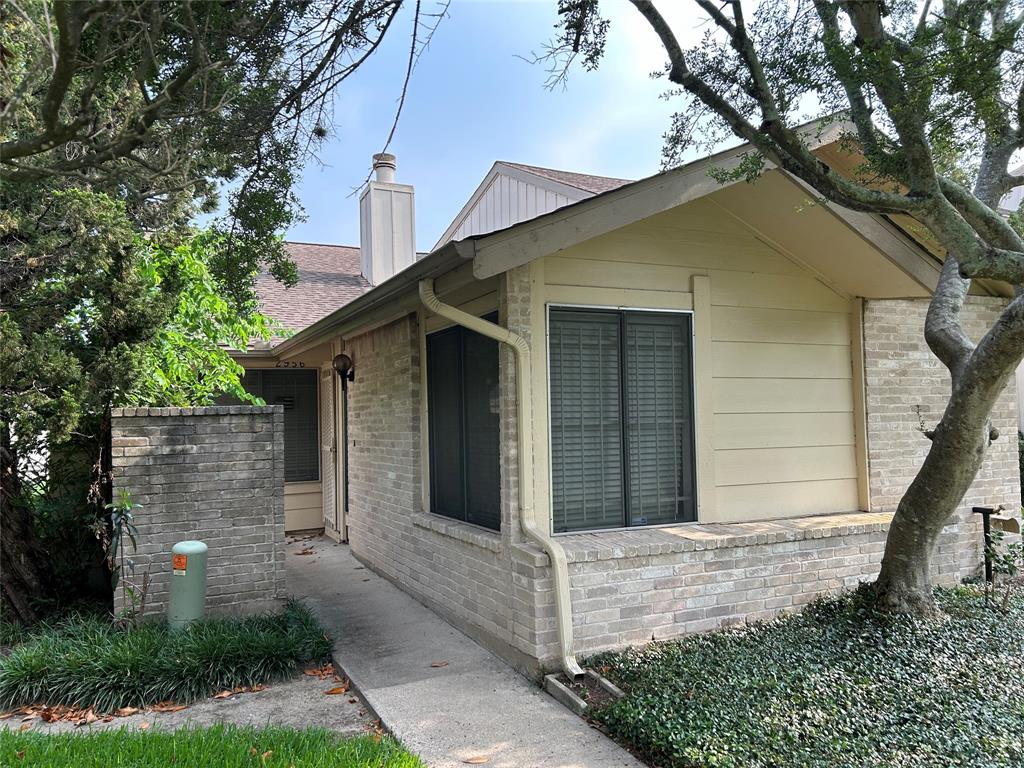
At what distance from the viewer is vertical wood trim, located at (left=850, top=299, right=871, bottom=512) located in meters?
6.15

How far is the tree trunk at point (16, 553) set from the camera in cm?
532

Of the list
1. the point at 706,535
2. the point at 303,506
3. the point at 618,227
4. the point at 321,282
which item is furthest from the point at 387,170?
the point at 706,535

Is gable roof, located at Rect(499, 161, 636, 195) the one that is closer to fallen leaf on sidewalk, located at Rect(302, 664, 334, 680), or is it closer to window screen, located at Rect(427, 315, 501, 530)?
window screen, located at Rect(427, 315, 501, 530)

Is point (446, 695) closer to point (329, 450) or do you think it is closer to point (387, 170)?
point (329, 450)

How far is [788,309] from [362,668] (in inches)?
173

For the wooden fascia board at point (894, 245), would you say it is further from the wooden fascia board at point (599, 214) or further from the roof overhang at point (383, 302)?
the roof overhang at point (383, 302)

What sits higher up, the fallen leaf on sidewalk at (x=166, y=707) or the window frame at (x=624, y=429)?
the window frame at (x=624, y=429)

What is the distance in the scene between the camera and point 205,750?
11.3 ft

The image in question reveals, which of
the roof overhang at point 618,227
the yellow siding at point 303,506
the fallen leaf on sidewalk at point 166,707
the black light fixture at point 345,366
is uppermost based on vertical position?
the roof overhang at point 618,227

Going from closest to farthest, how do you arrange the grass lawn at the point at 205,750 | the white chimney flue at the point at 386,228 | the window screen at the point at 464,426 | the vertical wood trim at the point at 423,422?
the grass lawn at the point at 205,750, the window screen at the point at 464,426, the vertical wood trim at the point at 423,422, the white chimney flue at the point at 386,228

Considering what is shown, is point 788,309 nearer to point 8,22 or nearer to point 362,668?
point 362,668

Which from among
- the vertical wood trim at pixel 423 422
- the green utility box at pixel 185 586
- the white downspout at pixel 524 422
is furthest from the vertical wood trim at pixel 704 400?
the green utility box at pixel 185 586

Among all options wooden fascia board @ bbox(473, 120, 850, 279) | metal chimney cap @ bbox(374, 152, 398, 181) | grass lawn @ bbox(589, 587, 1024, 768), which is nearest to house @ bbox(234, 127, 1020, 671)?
wooden fascia board @ bbox(473, 120, 850, 279)

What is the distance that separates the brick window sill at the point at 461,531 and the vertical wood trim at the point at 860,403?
3317mm
